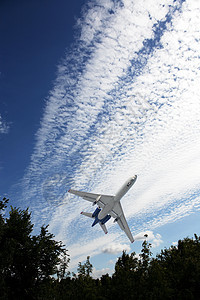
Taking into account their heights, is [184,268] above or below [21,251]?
below

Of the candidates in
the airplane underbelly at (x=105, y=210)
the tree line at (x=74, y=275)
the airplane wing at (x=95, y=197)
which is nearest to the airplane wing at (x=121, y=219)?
the airplane underbelly at (x=105, y=210)

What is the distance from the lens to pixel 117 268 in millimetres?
18766

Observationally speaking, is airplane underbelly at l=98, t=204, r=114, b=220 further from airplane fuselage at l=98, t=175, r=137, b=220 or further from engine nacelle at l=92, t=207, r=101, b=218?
engine nacelle at l=92, t=207, r=101, b=218

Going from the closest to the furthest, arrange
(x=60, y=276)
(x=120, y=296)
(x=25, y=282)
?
(x=120, y=296)
(x=25, y=282)
(x=60, y=276)

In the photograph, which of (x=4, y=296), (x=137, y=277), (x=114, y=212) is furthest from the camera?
(x=114, y=212)

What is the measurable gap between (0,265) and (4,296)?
3.14 metres

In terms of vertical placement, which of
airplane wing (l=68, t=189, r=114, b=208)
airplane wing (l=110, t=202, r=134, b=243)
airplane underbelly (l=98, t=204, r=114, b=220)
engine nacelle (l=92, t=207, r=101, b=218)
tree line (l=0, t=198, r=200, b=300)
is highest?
airplane wing (l=68, t=189, r=114, b=208)

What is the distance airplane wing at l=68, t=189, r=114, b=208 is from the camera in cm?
4015

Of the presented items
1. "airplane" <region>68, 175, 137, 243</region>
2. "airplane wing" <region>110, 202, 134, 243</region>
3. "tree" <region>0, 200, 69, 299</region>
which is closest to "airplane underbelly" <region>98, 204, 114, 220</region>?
"airplane" <region>68, 175, 137, 243</region>

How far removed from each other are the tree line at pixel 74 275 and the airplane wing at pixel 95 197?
39.5 feet

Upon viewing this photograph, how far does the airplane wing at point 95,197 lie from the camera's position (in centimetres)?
4015

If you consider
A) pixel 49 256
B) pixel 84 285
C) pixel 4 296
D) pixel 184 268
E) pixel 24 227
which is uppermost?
pixel 24 227

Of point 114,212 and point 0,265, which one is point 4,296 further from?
point 114,212

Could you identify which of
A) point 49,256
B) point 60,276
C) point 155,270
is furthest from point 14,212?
point 60,276
